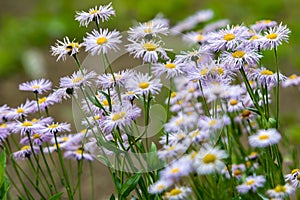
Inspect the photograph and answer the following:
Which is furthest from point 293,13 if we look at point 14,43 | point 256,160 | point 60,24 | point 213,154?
point 213,154

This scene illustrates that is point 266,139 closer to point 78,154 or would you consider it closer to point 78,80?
point 78,80

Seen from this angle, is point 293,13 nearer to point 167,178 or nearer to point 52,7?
point 52,7

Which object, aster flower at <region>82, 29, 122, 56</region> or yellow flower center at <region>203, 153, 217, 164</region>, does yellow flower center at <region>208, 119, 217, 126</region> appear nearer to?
yellow flower center at <region>203, 153, 217, 164</region>

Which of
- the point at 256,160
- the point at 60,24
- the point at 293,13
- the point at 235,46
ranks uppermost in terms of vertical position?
the point at 60,24

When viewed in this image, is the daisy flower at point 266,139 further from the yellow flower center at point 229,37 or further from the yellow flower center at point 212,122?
the yellow flower center at point 229,37

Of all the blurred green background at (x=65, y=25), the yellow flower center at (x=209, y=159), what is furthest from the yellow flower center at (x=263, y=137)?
the blurred green background at (x=65, y=25)

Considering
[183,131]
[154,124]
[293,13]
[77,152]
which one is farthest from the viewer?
[293,13]

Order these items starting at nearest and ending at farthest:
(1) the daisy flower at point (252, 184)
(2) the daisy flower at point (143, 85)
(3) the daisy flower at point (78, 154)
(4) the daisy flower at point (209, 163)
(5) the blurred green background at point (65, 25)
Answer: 1. (4) the daisy flower at point (209, 163)
2. (2) the daisy flower at point (143, 85)
3. (1) the daisy flower at point (252, 184)
4. (3) the daisy flower at point (78, 154)
5. (5) the blurred green background at point (65, 25)

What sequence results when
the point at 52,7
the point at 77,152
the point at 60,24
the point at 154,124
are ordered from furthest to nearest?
the point at 52,7, the point at 60,24, the point at 77,152, the point at 154,124
